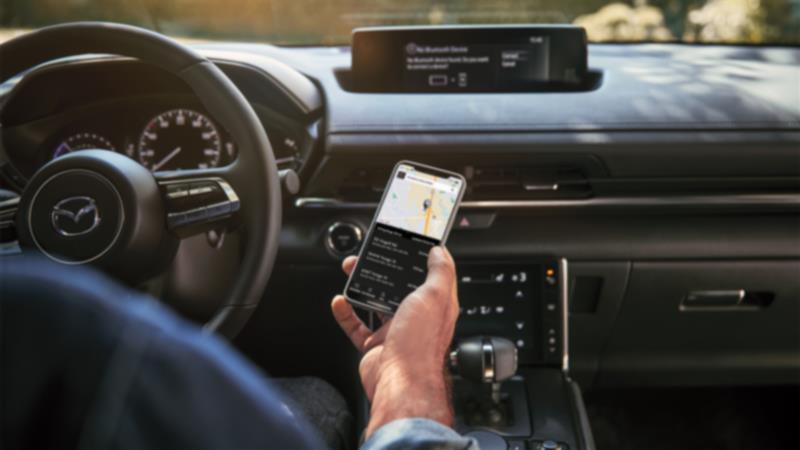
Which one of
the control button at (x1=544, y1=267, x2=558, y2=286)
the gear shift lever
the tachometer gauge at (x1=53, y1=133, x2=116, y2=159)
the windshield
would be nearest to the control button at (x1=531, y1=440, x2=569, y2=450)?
the gear shift lever

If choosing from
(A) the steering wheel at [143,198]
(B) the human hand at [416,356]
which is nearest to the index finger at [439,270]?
(B) the human hand at [416,356]

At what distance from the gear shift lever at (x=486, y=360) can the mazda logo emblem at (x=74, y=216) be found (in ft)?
2.62

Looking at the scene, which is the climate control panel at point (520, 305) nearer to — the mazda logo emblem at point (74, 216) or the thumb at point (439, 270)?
the thumb at point (439, 270)

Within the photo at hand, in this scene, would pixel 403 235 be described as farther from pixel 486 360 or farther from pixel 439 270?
pixel 486 360

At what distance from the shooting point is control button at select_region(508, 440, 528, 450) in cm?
174

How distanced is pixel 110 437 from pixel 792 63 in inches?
87.3

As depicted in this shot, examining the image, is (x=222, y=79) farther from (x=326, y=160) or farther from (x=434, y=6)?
(x=434, y=6)

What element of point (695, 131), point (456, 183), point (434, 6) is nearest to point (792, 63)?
point (695, 131)

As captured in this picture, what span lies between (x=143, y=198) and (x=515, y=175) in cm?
94

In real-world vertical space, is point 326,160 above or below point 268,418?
below

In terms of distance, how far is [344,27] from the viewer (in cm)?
222

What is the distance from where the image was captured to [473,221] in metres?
1.96

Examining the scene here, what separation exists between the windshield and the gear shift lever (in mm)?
827

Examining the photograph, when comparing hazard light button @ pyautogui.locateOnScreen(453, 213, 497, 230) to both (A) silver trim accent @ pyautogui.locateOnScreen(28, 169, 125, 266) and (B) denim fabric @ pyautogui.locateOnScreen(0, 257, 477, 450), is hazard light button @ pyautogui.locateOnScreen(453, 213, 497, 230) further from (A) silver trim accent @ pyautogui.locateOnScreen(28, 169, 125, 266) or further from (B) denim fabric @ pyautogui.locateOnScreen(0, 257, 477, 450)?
(B) denim fabric @ pyautogui.locateOnScreen(0, 257, 477, 450)
